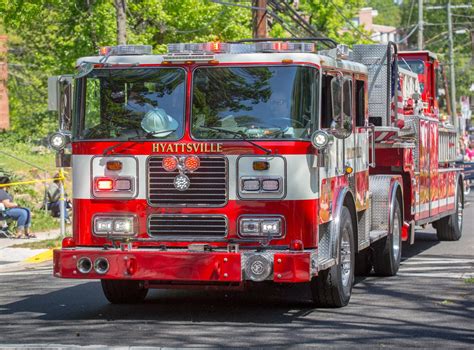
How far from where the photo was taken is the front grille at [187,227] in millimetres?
10906

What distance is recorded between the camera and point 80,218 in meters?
11.2

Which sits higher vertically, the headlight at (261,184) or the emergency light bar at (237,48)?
the emergency light bar at (237,48)

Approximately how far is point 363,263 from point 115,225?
4663 millimetres

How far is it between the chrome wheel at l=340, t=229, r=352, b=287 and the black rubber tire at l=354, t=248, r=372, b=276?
261cm

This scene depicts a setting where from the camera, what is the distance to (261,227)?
10.8 m

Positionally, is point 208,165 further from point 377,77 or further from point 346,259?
point 377,77

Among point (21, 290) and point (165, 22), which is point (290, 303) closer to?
point (21, 290)

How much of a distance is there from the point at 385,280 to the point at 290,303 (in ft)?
8.08

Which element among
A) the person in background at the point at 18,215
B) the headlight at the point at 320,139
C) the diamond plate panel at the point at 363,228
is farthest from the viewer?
the person in background at the point at 18,215

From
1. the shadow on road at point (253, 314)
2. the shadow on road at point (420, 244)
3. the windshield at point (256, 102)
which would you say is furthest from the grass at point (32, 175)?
the windshield at point (256, 102)

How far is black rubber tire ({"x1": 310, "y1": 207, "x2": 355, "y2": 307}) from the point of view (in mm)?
11420

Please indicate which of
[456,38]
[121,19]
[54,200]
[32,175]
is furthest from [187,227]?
[456,38]

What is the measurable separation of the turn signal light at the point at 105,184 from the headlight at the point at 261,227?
1355 millimetres

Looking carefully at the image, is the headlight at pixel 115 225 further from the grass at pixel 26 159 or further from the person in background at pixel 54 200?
the grass at pixel 26 159
